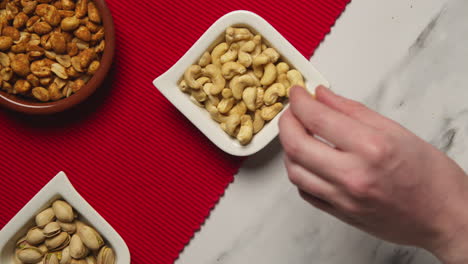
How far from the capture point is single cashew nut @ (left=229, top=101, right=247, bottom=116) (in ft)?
2.55

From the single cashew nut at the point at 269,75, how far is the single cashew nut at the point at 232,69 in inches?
1.3

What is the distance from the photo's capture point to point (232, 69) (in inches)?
30.2

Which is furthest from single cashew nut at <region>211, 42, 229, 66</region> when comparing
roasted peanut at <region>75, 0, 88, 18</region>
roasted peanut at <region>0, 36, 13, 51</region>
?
roasted peanut at <region>0, 36, 13, 51</region>

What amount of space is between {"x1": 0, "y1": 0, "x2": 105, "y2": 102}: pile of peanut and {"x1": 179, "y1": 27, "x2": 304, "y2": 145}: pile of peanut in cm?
16

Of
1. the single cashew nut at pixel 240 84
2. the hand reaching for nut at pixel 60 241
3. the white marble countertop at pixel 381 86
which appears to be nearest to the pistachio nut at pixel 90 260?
the hand reaching for nut at pixel 60 241

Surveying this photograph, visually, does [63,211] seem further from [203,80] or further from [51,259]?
[203,80]

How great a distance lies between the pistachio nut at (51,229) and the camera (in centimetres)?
75

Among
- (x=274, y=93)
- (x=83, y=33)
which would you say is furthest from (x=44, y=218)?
(x=274, y=93)

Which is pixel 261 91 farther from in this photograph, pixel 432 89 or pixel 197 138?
pixel 432 89

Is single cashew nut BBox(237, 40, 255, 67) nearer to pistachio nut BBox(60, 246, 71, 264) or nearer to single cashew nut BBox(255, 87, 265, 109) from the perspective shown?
single cashew nut BBox(255, 87, 265, 109)

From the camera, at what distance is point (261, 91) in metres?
0.77

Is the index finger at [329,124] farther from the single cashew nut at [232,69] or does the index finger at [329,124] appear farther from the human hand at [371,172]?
the single cashew nut at [232,69]

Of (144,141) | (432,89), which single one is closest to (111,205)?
(144,141)

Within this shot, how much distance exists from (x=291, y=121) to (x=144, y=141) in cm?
36
